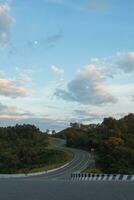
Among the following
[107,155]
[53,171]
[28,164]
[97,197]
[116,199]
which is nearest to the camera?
[116,199]

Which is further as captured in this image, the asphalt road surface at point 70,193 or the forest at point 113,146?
the forest at point 113,146

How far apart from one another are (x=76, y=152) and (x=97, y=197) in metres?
173

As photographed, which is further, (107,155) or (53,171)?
(53,171)

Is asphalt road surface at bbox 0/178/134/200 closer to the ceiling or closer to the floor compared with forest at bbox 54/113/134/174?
closer to the floor

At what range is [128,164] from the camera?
364ft

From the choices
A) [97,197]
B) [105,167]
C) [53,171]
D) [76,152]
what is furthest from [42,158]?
[97,197]

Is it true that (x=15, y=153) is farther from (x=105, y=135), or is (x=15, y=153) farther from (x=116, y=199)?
(x=116, y=199)

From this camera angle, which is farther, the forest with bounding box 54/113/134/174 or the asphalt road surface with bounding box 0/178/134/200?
the forest with bounding box 54/113/134/174

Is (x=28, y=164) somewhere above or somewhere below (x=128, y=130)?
below

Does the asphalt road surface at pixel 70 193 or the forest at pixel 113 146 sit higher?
the forest at pixel 113 146

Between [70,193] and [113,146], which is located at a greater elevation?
[113,146]

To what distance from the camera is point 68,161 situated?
536 feet

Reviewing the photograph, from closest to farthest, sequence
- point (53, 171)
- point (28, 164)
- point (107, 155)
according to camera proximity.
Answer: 1. point (107, 155)
2. point (53, 171)
3. point (28, 164)

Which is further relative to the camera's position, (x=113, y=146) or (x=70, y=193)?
(x=113, y=146)
